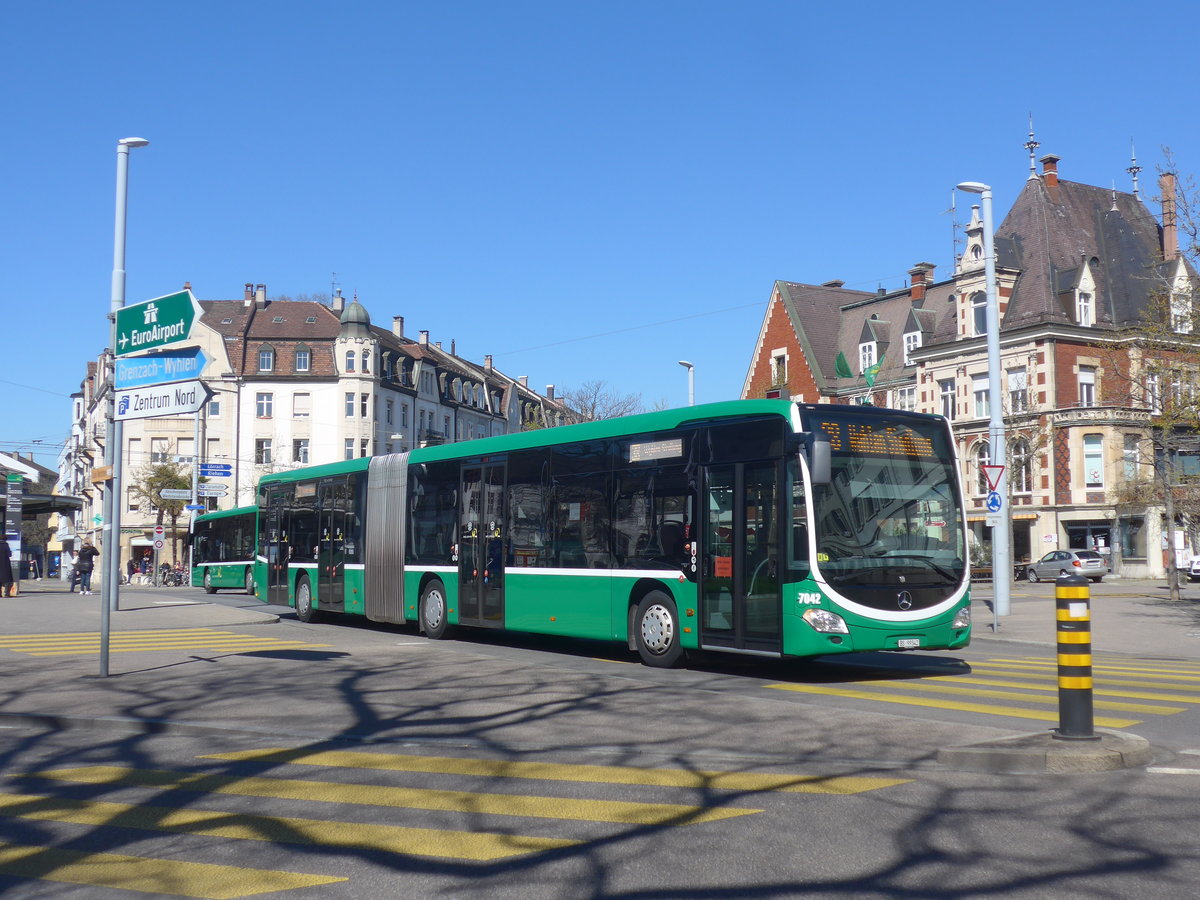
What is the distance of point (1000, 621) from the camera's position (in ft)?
82.1

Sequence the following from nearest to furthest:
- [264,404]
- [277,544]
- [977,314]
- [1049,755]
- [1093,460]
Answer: [1049,755] → [277,544] → [1093,460] → [977,314] → [264,404]

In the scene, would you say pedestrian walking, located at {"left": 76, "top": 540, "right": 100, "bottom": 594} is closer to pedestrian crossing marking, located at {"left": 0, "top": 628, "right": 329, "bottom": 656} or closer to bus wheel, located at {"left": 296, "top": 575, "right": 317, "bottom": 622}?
bus wheel, located at {"left": 296, "top": 575, "right": 317, "bottom": 622}

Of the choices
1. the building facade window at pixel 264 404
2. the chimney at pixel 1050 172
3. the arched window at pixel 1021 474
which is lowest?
the arched window at pixel 1021 474

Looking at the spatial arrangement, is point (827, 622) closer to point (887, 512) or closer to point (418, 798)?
point (887, 512)

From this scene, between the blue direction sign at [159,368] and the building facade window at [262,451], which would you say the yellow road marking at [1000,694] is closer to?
the blue direction sign at [159,368]

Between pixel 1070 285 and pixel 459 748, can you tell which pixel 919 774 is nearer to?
pixel 459 748

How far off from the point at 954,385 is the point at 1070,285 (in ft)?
24.0

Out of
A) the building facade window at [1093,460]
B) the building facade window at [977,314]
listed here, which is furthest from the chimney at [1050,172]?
the building facade window at [1093,460]

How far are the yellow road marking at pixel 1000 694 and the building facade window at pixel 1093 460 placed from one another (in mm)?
43374

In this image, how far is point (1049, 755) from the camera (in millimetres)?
7516

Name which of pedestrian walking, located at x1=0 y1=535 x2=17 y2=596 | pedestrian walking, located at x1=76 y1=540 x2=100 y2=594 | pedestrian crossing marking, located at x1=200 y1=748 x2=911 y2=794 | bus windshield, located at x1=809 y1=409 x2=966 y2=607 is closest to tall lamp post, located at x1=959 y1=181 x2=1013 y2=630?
bus windshield, located at x1=809 y1=409 x2=966 y2=607

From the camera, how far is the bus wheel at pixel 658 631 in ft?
48.6

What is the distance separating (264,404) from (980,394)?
4672 centimetres

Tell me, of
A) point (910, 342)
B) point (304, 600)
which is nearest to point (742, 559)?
point (304, 600)
